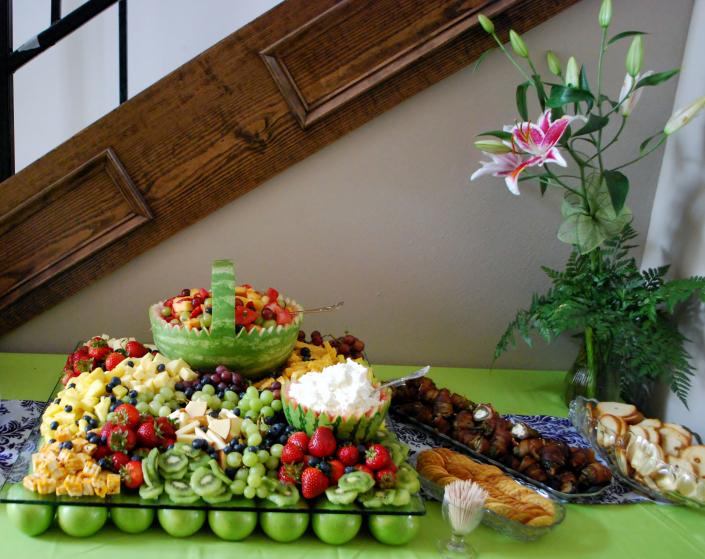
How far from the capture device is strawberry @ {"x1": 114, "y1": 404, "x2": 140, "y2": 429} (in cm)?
111

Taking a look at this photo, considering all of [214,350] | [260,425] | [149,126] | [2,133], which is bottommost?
[260,425]

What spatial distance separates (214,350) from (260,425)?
22cm

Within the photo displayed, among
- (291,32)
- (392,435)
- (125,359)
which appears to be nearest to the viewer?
(392,435)

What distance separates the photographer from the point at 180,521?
40.3 inches

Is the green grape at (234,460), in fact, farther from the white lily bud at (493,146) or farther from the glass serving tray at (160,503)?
the white lily bud at (493,146)

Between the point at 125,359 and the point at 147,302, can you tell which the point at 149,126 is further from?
the point at 125,359

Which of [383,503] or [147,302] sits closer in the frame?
[383,503]

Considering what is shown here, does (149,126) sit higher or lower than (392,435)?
higher

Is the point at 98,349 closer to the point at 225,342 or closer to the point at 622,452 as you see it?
the point at 225,342

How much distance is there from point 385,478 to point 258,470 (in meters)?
0.18

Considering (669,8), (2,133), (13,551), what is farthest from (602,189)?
(2,133)

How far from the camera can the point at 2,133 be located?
1.75m

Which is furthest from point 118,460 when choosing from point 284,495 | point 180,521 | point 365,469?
point 365,469

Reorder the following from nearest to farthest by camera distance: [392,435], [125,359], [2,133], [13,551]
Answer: [13,551] < [392,435] < [125,359] < [2,133]
